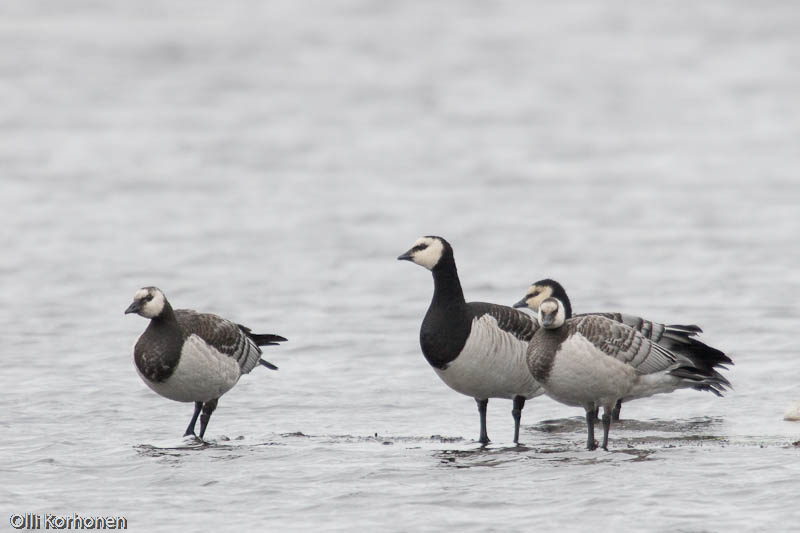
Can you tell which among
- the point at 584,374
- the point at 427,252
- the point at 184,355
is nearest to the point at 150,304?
the point at 184,355

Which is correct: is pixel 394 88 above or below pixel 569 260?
above

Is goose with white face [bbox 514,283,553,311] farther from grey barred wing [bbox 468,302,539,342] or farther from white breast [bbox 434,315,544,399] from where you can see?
white breast [bbox 434,315,544,399]

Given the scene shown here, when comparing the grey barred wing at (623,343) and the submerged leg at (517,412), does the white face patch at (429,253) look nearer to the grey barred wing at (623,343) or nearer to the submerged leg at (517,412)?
the submerged leg at (517,412)

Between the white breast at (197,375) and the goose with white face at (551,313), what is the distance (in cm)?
349

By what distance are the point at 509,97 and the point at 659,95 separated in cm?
490

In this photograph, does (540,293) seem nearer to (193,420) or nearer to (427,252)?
(427,252)

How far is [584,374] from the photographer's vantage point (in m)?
12.9

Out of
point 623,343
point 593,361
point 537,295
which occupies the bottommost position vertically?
point 593,361

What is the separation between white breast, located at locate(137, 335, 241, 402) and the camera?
1412 cm

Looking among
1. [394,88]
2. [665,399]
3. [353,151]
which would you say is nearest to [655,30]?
[394,88]

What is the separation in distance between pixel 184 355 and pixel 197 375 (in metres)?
0.25

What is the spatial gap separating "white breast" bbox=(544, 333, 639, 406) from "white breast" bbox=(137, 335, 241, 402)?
3.44 m

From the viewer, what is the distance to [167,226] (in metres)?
29.6

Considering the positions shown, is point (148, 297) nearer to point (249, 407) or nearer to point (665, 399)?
point (249, 407)
